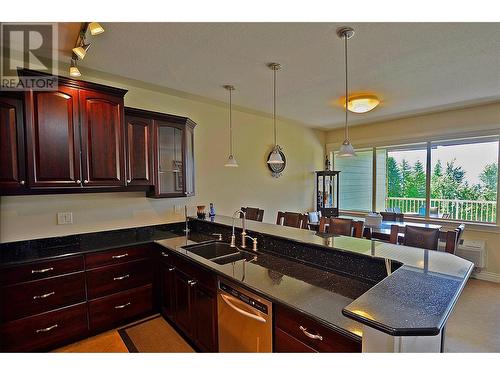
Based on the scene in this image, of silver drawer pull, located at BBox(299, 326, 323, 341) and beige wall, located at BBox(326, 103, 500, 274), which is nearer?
silver drawer pull, located at BBox(299, 326, 323, 341)

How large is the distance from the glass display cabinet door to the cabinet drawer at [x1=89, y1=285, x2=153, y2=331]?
3.71ft

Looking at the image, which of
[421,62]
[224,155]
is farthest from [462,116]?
[224,155]

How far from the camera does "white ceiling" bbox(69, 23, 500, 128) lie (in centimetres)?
195

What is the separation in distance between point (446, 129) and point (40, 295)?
5773mm

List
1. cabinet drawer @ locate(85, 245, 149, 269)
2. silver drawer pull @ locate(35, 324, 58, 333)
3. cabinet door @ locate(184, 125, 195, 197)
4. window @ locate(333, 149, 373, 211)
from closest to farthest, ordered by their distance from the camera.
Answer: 1. silver drawer pull @ locate(35, 324, 58, 333)
2. cabinet drawer @ locate(85, 245, 149, 269)
3. cabinet door @ locate(184, 125, 195, 197)
4. window @ locate(333, 149, 373, 211)

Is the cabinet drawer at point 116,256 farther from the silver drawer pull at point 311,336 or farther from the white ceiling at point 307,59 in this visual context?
the silver drawer pull at point 311,336

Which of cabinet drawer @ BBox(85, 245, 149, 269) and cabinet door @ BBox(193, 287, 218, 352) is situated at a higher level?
cabinet drawer @ BBox(85, 245, 149, 269)

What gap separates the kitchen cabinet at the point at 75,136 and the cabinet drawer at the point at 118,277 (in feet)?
2.71

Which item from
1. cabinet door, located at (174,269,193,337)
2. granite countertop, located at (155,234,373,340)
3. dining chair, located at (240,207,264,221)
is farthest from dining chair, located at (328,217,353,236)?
cabinet door, located at (174,269,193,337)

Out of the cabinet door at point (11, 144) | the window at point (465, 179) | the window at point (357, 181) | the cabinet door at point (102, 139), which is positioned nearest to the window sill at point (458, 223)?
the window at point (465, 179)

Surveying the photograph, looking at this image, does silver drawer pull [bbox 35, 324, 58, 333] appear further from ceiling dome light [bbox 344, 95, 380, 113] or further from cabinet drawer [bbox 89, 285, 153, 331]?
ceiling dome light [bbox 344, 95, 380, 113]

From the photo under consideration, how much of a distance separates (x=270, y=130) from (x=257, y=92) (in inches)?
54.1

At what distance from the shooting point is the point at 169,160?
10.3 ft

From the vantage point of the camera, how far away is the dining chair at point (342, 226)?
2645 mm
